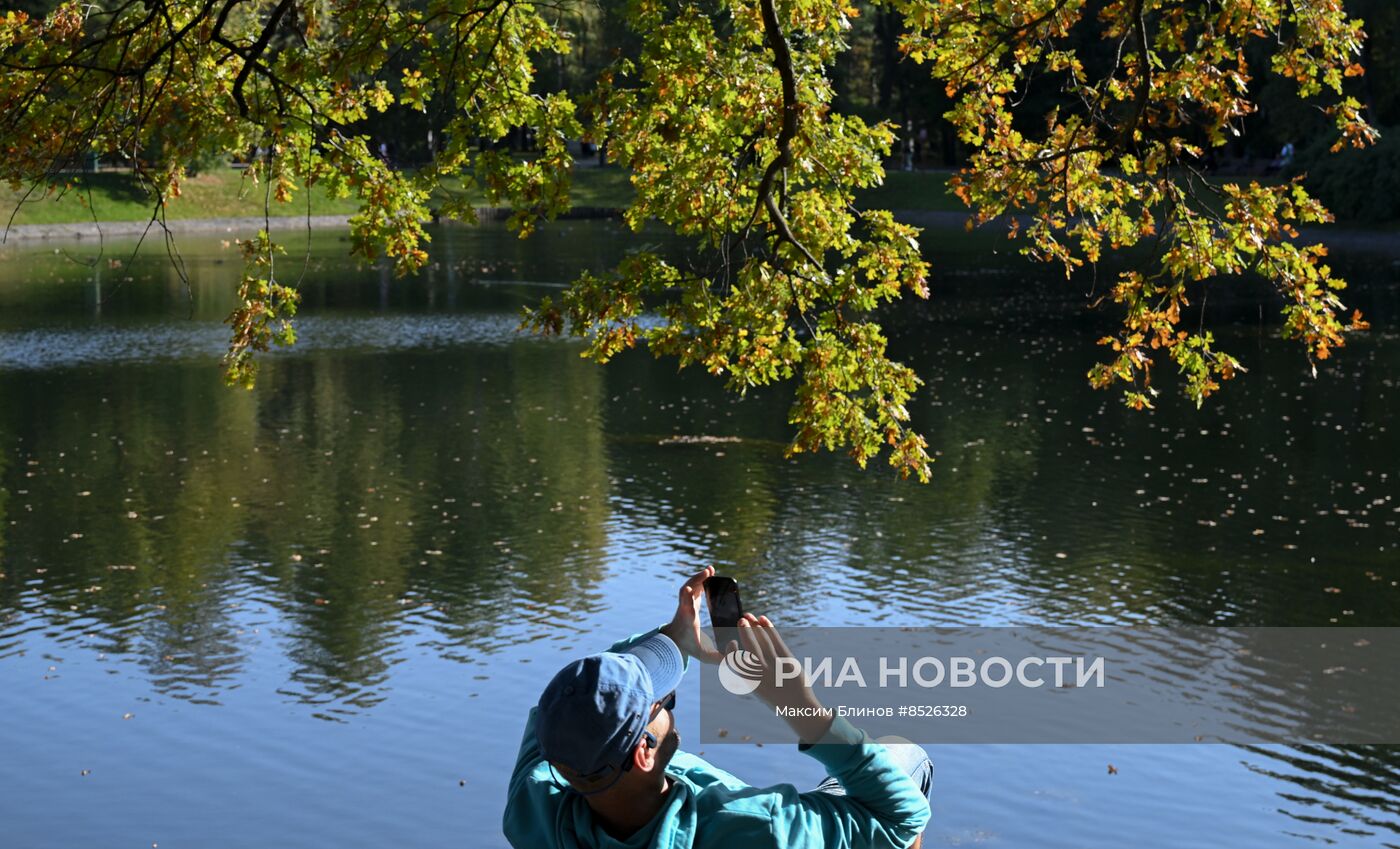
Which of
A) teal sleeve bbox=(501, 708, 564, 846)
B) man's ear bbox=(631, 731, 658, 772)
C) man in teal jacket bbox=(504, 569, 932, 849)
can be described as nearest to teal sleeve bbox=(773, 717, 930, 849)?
man in teal jacket bbox=(504, 569, 932, 849)

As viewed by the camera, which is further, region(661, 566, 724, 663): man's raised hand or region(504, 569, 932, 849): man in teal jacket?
region(661, 566, 724, 663): man's raised hand

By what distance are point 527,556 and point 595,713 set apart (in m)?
11.0

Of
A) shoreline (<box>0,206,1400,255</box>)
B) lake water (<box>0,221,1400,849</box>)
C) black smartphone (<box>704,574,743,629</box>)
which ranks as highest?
black smartphone (<box>704,574,743,629</box>)

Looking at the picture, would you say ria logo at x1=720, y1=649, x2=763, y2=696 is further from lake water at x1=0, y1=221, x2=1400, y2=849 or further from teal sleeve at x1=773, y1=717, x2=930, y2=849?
lake water at x1=0, y1=221, x2=1400, y2=849

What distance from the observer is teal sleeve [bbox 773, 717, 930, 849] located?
311 centimetres

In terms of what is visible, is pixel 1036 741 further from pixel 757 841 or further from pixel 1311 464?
pixel 1311 464

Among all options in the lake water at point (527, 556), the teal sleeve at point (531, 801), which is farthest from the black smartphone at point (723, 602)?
the lake water at point (527, 556)

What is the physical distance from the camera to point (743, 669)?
10.1 ft

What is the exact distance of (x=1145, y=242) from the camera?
38094mm

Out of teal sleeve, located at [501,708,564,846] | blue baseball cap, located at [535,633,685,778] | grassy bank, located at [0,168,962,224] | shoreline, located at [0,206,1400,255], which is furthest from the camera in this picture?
grassy bank, located at [0,168,962,224]

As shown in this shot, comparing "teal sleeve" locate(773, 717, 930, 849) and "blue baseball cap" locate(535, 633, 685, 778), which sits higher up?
"blue baseball cap" locate(535, 633, 685, 778)

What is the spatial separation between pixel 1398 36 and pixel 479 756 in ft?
173

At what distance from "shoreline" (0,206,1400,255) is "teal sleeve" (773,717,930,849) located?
41.7 meters

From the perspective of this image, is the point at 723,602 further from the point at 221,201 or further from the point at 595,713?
the point at 221,201
